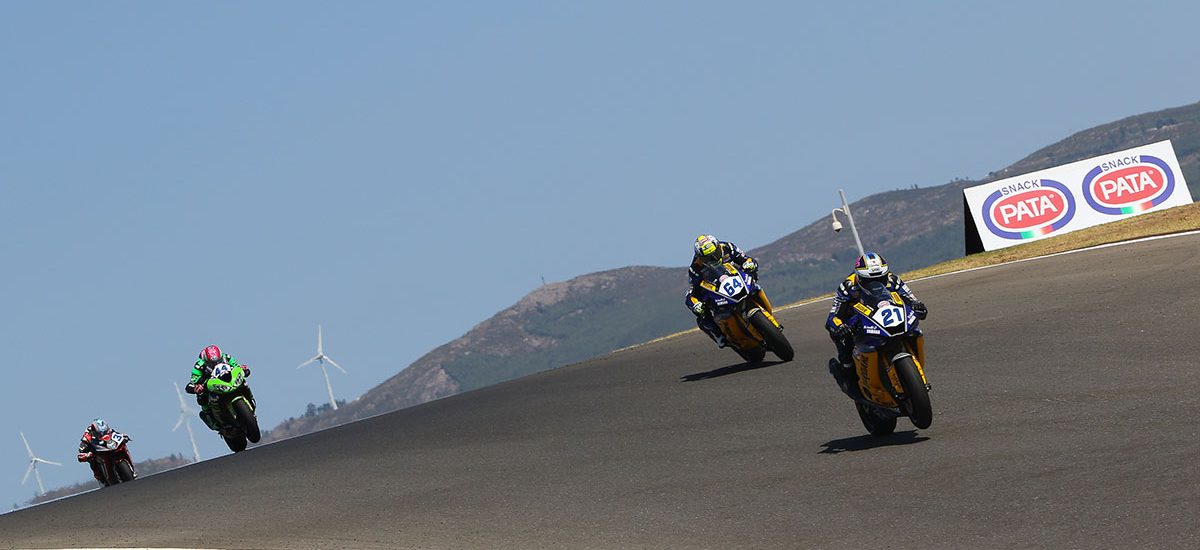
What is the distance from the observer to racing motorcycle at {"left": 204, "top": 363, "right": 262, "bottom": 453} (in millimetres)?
22734

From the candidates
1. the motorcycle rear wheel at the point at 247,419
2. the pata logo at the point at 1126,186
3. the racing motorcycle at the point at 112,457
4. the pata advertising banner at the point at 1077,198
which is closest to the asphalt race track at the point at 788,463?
the motorcycle rear wheel at the point at 247,419

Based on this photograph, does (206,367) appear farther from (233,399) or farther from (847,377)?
(847,377)

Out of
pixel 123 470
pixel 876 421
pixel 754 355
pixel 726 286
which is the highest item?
pixel 123 470

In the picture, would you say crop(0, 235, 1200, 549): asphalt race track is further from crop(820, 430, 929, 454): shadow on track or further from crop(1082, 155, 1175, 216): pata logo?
A: crop(1082, 155, 1175, 216): pata logo

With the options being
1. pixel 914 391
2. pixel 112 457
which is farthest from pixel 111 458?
pixel 914 391

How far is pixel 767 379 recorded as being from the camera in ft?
56.4

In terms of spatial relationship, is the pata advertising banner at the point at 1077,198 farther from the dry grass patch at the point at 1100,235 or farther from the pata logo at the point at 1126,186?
the dry grass patch at the point at 1100,235

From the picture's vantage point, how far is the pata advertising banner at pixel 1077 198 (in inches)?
1291

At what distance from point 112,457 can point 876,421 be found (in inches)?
670

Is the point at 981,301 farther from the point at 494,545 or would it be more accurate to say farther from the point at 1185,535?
the point at 1185,535

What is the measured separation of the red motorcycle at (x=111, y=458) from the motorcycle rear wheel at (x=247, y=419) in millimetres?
3215

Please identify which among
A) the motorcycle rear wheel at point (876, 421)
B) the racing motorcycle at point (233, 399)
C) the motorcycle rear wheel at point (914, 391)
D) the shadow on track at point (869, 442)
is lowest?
the shadow on track at point (869, 442)

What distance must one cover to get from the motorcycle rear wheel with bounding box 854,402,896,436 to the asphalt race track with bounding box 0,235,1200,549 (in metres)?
0.21

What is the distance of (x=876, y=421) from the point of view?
1186 centimetres
